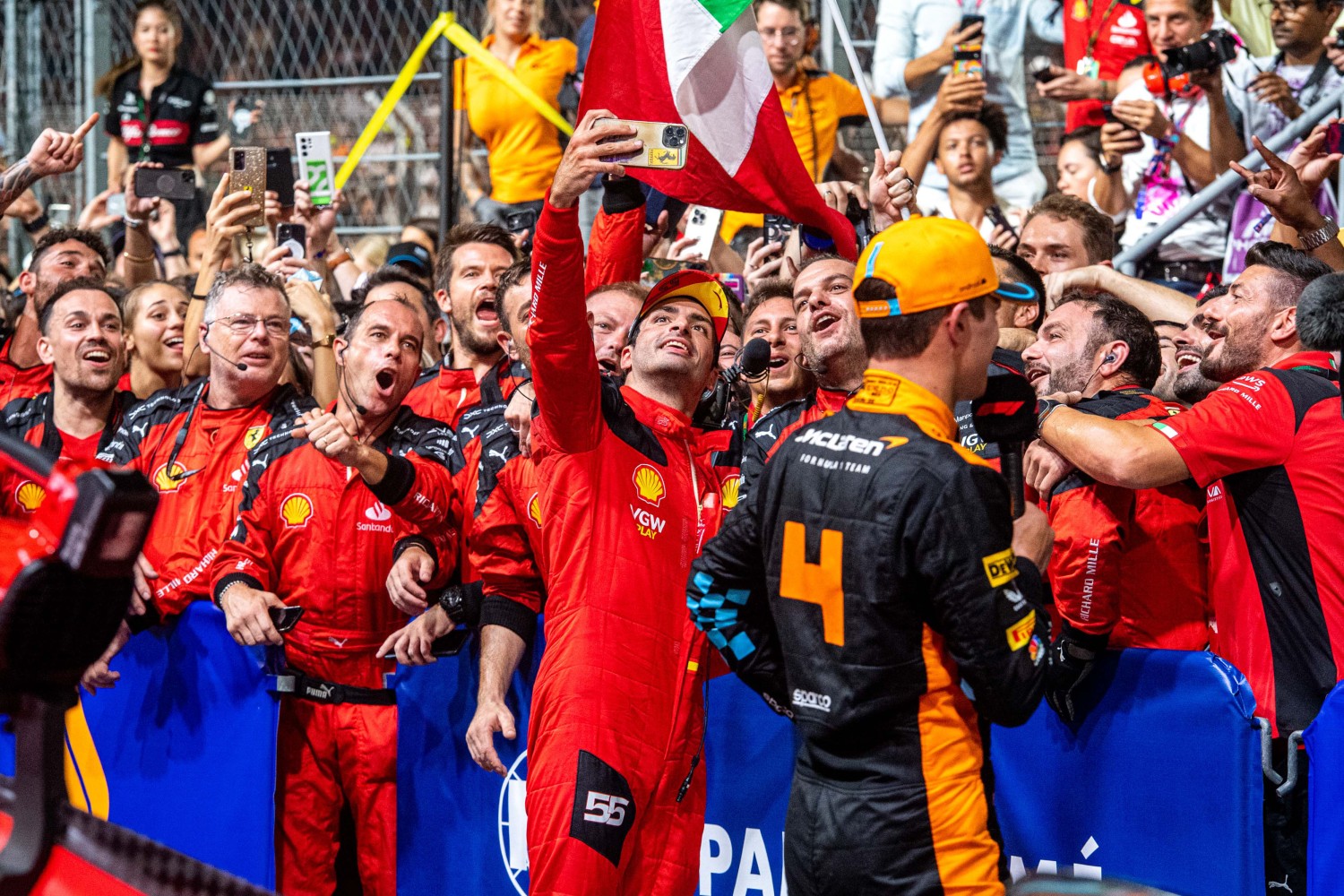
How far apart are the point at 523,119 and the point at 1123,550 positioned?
5.69m

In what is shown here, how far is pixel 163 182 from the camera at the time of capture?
7.06m

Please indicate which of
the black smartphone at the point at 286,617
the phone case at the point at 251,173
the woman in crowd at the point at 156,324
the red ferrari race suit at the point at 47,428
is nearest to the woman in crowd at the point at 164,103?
the woman in crowd at the point at 156,324

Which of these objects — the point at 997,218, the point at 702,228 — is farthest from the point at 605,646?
the point at 997,218

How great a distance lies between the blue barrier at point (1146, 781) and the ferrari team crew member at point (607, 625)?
884mm

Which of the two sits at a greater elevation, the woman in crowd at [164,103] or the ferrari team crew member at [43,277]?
the woman in crowd at [164,103]

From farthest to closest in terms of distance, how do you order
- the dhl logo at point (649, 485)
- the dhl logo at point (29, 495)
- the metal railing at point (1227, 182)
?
the metal railing at point (1227, 182) → the dhl logo at point (29, 495) → the dhl logo at point (649, 485)

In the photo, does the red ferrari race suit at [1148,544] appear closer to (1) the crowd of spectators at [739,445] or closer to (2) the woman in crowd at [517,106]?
(1) the crowd of spectators at [739,445]

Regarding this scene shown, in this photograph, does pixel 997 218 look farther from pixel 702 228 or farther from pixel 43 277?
pixel 43 277

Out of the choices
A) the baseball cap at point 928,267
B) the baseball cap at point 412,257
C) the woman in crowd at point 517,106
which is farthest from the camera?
the woman in crowd at point 517,106

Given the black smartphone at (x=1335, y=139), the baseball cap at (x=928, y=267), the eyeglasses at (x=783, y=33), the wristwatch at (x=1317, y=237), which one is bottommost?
the baseball cap at (x=928, y=267)

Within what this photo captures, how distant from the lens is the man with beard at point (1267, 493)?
3.74m

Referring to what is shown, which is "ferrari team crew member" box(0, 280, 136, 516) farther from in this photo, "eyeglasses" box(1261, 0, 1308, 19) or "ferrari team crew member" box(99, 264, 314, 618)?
"eyeglasses" box(1261, 0, 1308, 19)

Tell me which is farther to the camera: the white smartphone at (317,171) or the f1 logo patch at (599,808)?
the white smartphone at (317,171)

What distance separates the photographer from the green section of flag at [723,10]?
4848 mm
